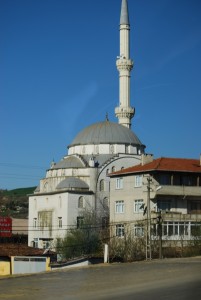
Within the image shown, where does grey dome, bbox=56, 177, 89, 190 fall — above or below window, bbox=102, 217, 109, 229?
above

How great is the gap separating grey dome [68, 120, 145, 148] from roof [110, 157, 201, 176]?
2114 cm

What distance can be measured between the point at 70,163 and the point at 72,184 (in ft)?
19.5

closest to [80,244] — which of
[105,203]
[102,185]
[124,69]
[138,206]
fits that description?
[138,206]

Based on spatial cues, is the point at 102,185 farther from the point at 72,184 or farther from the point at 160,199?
the point at 160,199

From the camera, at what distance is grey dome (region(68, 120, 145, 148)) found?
8212cm

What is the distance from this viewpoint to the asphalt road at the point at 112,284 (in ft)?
75.7

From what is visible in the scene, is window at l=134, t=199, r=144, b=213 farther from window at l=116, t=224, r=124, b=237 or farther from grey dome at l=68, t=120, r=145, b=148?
grey dome at l=68, t=120, r=145, b=148

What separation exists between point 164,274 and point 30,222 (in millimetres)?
50652

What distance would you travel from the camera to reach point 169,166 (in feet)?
187

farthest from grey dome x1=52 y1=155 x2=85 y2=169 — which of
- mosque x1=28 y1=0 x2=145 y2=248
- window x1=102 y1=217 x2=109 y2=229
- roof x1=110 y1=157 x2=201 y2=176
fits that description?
roof x1=110 y1=157 x2=201 y2=176

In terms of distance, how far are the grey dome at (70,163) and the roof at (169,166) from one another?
1794cm

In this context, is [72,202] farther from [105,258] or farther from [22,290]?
[22,290]

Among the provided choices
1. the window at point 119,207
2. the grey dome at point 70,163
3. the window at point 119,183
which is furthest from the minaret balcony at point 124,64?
the window at point 119,207

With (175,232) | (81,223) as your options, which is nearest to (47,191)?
(81,223)
